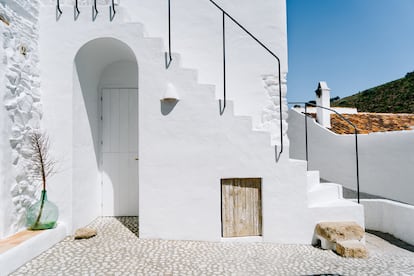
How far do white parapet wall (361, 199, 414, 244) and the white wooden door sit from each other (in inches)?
208

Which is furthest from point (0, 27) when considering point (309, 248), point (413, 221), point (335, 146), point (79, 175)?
point (335, 146)

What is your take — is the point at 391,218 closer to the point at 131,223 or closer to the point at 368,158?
the point at 368,158

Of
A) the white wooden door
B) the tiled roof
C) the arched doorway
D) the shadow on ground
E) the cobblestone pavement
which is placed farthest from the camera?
the tiled roof

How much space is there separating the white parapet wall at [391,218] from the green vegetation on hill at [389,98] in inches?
816

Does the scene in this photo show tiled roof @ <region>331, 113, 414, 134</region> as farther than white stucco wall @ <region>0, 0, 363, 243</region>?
Yes

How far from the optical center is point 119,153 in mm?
5656

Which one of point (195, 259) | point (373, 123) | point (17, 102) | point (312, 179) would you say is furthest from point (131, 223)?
point (373, 123)

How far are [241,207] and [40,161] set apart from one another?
3489 mm

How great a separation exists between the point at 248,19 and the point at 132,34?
2.56m

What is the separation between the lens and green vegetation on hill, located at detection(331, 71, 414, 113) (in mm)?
23497

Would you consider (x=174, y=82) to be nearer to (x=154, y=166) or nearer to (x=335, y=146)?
(x=154, y=166)

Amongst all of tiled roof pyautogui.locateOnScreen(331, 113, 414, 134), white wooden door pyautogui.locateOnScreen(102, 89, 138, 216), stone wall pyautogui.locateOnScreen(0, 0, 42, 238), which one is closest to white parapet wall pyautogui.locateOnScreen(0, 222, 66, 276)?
stone wall pyautogui.locateOnScreen(0, 0, 42, 238)

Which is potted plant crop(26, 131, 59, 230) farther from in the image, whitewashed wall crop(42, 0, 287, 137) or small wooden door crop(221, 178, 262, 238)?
whitewashed wall crop(42, 0, 287, 137)

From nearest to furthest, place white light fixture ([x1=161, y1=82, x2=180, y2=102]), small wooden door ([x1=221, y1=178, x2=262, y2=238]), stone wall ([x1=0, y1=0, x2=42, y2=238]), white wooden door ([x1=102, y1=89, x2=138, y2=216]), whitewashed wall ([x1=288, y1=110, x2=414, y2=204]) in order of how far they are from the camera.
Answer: stone wall ([x1=0, y1=0, x2=42, y2=238]) < white light fixture ([x1=161, y1=82, x2=180, y2=102]) < small wooden door ([x1=221, y1=178, x2=262, y2=238]) < white wooden door ([x1=102, y1=89, x2=138, y2=216]) < whitewashed wall ([x1=288, y1=110, x2=414, y2=204])
